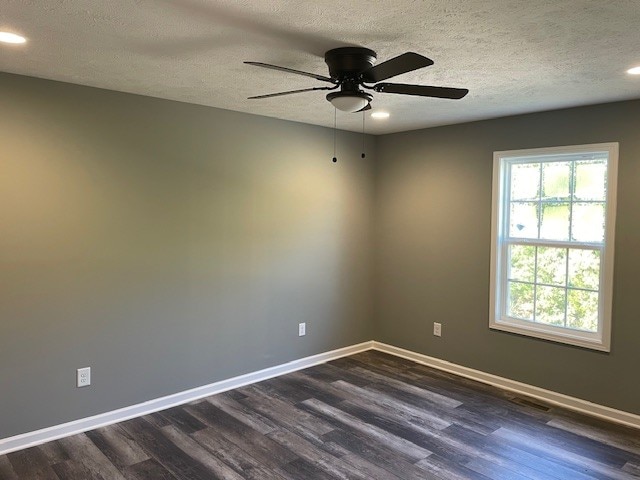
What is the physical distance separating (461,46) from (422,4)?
56 cm

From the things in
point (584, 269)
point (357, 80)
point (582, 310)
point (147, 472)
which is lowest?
point (147, 472)

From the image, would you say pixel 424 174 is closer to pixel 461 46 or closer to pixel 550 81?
pixel 550 81

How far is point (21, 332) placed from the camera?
3.02m

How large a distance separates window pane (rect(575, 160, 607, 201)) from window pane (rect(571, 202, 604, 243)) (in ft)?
0.23

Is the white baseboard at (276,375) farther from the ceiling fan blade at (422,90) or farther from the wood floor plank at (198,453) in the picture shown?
the ceiling fan blade at (422,90)

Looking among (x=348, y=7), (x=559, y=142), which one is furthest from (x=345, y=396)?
(x=348, y=7)

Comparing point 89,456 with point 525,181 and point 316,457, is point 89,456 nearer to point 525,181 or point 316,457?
point 316,457

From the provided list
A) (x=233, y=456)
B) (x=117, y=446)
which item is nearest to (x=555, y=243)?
(x=233, y=456)

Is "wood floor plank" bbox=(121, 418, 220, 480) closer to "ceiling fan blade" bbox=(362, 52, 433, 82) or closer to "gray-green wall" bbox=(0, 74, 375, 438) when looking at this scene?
"gray-green wall" bbox=(0, 74, 375, 438)

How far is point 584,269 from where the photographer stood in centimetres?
374

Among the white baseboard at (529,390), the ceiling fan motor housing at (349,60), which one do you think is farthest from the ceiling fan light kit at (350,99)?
the white baseboard at (529,390)

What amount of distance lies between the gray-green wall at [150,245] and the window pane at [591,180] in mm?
2116

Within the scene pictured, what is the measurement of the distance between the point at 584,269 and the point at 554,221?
1.47 ft

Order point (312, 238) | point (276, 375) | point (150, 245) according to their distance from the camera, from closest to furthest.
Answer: point (150, 245), point (276, 375), point (312, 238)
